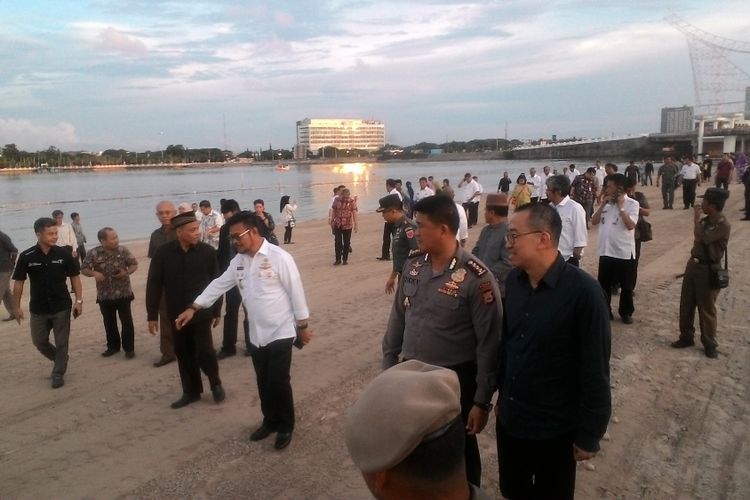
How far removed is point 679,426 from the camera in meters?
4.45

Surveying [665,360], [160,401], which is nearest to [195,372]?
[160,401]

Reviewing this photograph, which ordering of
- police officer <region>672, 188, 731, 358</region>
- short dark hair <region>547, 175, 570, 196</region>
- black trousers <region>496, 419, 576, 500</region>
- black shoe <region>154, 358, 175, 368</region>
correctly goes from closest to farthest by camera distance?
black trousers <region>496, 419, 576, 500</region>, police officer <region>672, 188, 731, 358</region>, black shoe <region>154, 358, 175, 368</region>, short dark hair <region>547, 175, 570, 196</region>

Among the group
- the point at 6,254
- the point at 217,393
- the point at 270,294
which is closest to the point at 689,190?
the point at 217,393

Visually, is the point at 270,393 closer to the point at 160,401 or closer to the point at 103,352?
the point at 160,401

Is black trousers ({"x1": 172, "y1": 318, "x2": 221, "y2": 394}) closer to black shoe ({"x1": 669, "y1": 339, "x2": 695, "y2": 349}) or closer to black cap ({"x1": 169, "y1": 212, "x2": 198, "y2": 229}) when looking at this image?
black cap ({"x1": 169, "y1": 212, "x2": 198, "y2": 229})

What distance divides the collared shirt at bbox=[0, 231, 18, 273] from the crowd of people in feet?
5.14

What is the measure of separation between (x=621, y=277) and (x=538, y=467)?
4.92 m

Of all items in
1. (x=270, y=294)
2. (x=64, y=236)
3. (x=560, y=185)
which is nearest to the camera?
(x=270, y=294)

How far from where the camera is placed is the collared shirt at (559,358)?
2385 mm

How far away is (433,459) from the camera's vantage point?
4.25ft

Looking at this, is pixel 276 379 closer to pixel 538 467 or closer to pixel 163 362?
pixel 538 467

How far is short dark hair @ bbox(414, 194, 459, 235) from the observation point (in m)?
3.03

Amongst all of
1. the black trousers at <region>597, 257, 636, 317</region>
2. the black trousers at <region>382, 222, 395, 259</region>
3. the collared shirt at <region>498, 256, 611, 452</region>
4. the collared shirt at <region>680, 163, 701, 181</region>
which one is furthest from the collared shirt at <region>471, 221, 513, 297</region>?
the collared shirt at <region>680, 163, 701, 181</region>

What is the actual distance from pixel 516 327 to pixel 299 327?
231 cm
